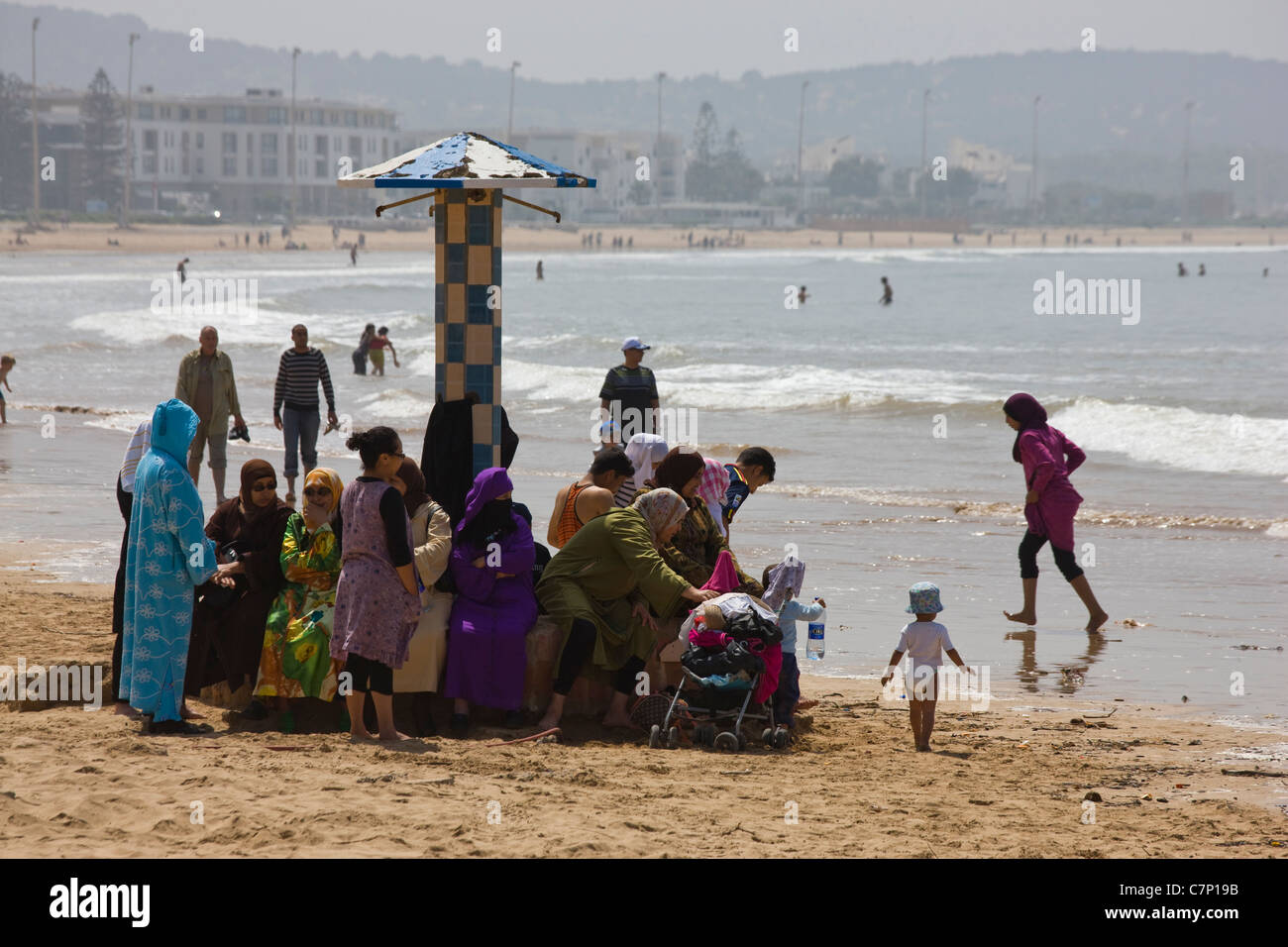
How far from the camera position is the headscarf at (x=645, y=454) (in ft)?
25.0

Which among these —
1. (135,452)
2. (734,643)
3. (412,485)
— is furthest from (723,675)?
(135,452)

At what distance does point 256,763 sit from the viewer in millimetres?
5559

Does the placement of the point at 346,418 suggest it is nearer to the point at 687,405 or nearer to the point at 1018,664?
the point at 687,405

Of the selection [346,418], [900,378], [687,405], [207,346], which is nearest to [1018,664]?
[207,346]

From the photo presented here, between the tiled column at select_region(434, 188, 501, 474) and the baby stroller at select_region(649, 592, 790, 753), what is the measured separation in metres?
1.64

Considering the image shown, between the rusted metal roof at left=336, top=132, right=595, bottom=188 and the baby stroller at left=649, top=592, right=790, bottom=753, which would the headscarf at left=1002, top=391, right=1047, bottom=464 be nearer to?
the rusted metal roof at left=336, top=132, right=595, bottom=188

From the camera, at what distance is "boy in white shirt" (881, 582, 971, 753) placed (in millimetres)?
6480

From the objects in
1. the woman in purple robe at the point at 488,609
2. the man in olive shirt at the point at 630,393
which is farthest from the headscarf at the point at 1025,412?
the woman in purple robe at the point at 488,609

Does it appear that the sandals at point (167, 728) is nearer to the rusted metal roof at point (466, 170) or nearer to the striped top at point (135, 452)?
the striped top at point (135, 452)

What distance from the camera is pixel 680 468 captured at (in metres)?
6.70

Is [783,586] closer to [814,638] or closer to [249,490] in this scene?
[814,638]

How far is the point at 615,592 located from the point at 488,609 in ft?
1.87

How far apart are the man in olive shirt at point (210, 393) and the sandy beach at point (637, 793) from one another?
546 cm

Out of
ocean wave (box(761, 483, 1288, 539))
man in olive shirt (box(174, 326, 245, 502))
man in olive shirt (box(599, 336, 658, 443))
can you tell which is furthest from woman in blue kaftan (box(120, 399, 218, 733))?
ocean wave (box(761, 483, 1288, 539))
